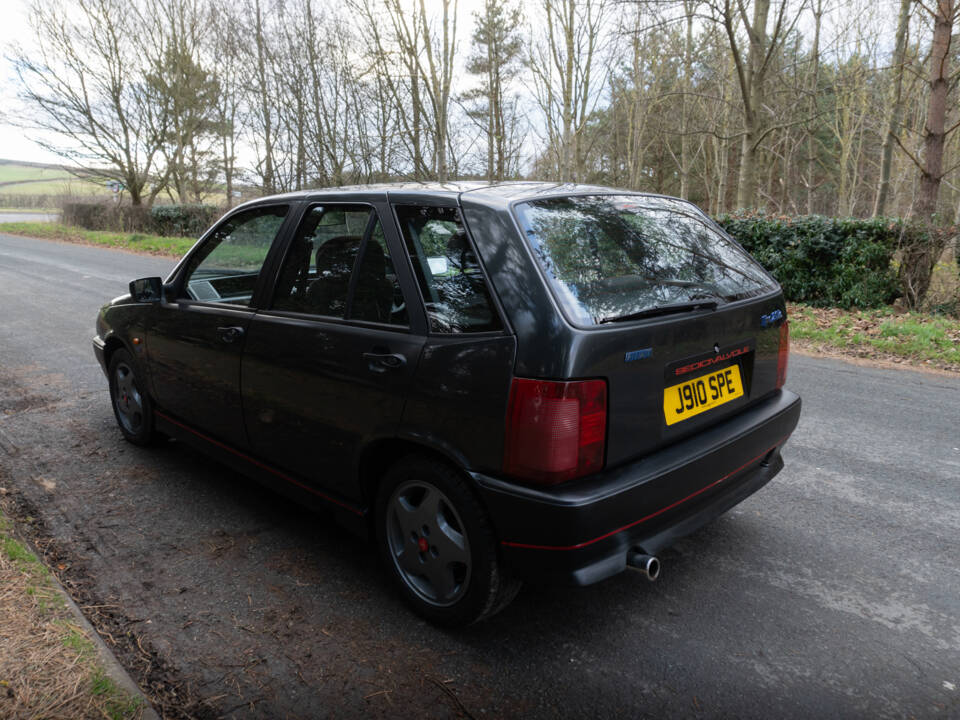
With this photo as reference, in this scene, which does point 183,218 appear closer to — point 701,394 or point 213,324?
point 213,324

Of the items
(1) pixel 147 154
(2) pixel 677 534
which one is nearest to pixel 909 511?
(2) pixel 677 534

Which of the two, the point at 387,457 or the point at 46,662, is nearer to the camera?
the point at 46,662

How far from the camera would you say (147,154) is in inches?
1089

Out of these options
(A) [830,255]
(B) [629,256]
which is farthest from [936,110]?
(B) [629,256]

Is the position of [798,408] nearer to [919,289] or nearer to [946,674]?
[946,674]

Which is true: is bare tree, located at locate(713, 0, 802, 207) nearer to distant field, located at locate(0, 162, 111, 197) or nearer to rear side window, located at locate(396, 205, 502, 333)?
rear side window, located at locate(396, 205, 502, 333)

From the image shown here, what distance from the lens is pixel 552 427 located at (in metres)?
2.11

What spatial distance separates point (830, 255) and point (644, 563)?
359 inches

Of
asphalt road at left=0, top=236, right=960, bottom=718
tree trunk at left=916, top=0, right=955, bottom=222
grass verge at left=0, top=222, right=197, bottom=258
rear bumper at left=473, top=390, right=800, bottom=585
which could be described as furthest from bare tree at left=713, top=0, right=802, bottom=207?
grass verge at left=0, top=222, right=197, bottom=258

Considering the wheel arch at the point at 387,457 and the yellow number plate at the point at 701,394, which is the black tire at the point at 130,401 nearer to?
the wheel arch at the point at 387,457

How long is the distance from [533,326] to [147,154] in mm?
30396

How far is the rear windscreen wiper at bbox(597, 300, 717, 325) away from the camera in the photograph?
7.54 feet

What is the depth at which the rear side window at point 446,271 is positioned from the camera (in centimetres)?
235

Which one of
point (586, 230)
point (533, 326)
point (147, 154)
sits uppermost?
point (147, 154)
